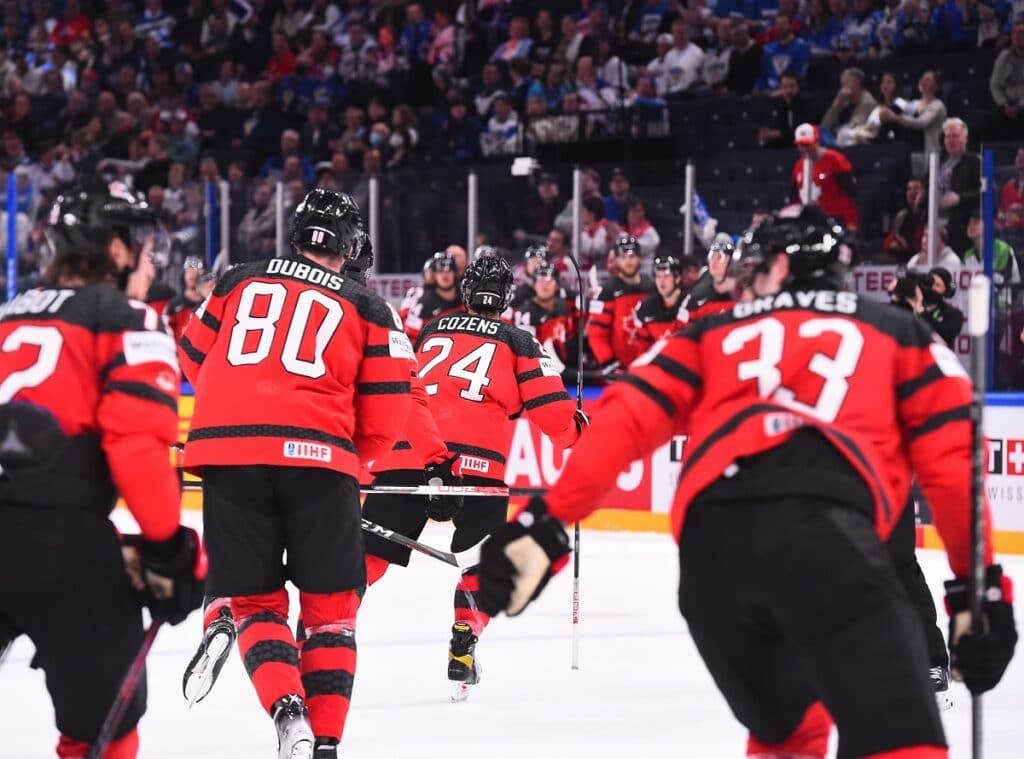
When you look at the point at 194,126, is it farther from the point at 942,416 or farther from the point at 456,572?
the point at 942,416

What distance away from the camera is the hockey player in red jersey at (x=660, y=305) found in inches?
438

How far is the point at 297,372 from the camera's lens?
4.52 m

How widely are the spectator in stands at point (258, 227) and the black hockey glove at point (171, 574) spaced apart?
9.88 metres

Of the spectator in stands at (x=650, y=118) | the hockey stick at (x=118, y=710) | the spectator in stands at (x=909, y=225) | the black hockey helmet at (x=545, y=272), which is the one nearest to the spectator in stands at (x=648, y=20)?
the spectator in stands at (x=650, y=118)

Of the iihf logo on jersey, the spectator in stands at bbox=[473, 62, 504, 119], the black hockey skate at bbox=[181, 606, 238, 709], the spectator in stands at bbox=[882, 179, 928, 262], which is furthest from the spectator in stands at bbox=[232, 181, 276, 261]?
the iihf logo on jersey

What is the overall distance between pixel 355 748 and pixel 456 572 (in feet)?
14.6

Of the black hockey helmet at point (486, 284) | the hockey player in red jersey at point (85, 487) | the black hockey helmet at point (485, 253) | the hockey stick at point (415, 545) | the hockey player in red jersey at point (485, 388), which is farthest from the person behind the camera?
the black hockey helmet at point (485, 253)

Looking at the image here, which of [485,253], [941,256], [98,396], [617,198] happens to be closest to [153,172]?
[617,198]

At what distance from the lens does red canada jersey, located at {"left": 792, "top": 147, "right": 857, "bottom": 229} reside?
10555 mm

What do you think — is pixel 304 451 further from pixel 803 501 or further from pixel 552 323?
pixel 552 323

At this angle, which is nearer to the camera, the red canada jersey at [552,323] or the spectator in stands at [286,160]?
the red canada jersey at [552,323]

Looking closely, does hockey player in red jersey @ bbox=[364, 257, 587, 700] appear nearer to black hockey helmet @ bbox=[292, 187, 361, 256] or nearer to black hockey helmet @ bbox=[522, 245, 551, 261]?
black hockey helmet @ bbox=[292, 187, 361, 256]

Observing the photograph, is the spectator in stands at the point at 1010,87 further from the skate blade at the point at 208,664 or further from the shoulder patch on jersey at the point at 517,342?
the skate blade at the point at 208,664

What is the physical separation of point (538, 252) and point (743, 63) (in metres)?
2.72
